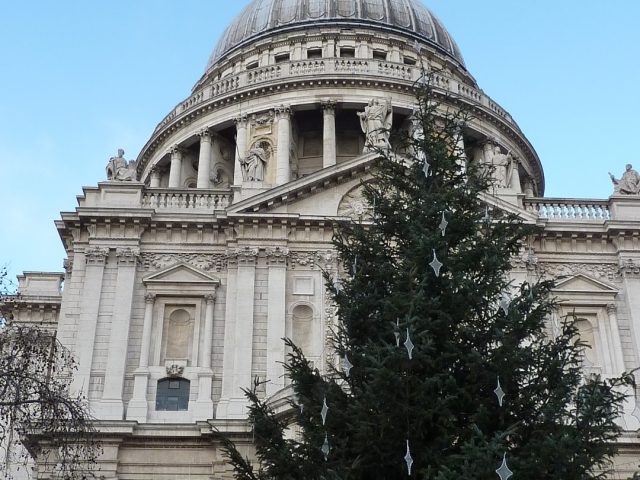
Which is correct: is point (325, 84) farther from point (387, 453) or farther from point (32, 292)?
point (387, 453)

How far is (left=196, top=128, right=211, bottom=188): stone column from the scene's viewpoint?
141 ft

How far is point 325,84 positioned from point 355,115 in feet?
7.11

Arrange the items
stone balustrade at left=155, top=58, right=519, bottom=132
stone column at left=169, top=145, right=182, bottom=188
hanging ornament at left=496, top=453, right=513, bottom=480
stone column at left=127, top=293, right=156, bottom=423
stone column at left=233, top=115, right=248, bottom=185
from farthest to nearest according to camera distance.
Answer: stone column at left=169, top=145, right=182, bottom=188 → stone balustrade at left=155, top=58, right=519, bottom=132 → stone column at left=233, top=115, right=248, bottom=185 → stone column at left=127, top=293, right=156, bottom=423 → hanging ornament at left=496, top=453, right=513, bottom=480

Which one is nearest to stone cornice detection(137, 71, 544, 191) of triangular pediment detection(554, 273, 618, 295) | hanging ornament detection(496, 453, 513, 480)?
triangular pediment detection(554, 273, 618, 295)

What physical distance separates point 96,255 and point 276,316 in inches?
237

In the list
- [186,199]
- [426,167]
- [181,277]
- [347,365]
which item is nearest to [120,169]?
[186,199]

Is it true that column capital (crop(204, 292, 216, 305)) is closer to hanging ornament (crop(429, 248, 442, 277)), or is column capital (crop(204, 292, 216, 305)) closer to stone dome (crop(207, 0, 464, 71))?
hanging ornament (crop(429, 248, 442, 277))

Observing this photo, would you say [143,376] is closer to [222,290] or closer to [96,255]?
[222,290]

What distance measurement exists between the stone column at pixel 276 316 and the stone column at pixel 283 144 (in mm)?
11637

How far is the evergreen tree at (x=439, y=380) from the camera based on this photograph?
46.4 feet

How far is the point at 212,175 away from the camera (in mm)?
43906

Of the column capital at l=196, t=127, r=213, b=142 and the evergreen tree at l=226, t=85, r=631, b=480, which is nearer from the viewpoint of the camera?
the evergreen tree at l=226, t=85, r=631, b=480

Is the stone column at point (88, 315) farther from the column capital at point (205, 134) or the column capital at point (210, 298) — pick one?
the column capital at point (205, 134)

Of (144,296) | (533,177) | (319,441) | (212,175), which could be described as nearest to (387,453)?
(319,441)
